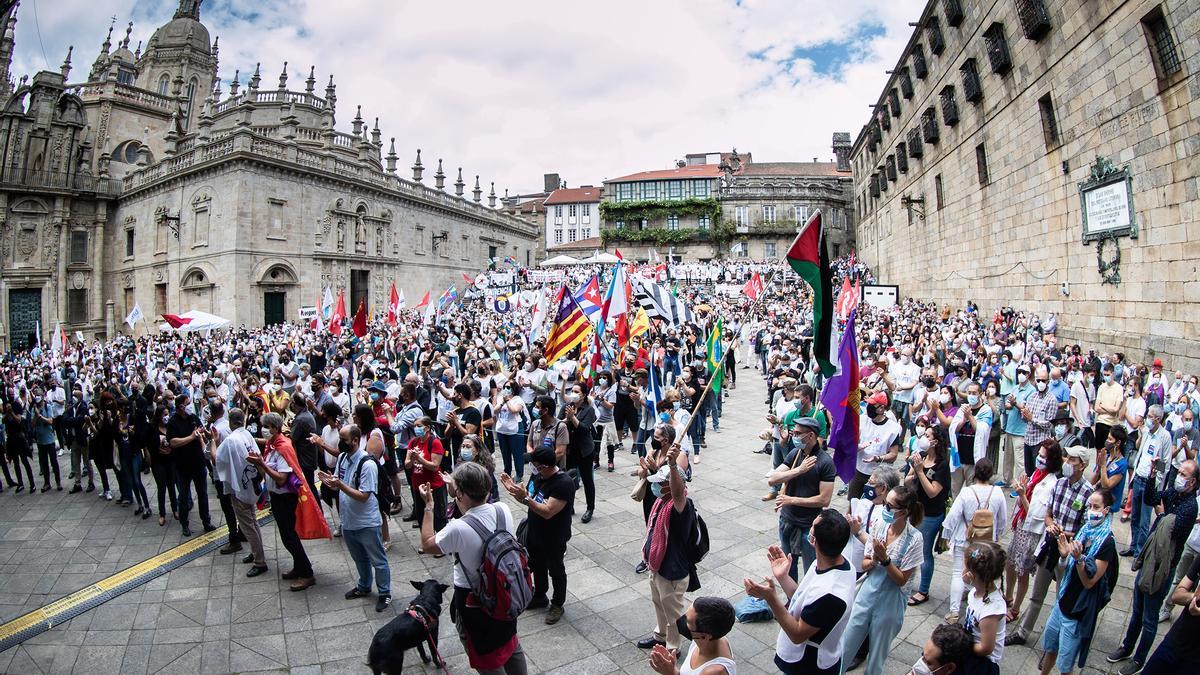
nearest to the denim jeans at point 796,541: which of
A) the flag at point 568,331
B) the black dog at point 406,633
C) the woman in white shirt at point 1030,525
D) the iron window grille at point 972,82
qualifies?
the woman in white shirt at point 1030,525

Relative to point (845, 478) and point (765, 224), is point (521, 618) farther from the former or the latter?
point (765, 224)

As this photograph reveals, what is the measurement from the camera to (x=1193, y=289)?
11.4m

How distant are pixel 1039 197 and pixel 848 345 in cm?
1578

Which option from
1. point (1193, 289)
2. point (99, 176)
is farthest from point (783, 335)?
point (99, 176)

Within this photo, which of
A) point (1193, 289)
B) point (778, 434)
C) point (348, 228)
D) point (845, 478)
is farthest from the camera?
point (348, 228)

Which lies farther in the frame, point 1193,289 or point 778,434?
point 1193,289

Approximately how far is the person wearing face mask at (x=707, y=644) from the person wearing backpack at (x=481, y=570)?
49.4 inches

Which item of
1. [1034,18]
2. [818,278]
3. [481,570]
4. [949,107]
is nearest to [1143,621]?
[818,278]

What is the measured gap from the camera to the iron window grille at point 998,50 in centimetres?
1792

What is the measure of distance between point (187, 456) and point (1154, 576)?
9.67 meters

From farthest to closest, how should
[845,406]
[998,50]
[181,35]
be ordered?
[181,35], [998,50], [845,406]

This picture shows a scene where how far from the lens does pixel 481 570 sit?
377 cm

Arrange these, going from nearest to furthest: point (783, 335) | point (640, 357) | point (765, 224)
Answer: point (640, 357)
point (783, 335)
point (765, 224)

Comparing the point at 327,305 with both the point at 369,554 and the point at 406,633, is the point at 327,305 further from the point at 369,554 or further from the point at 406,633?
the point at 406,633
